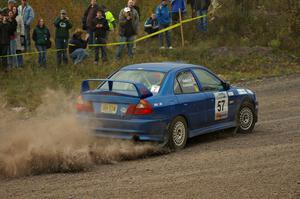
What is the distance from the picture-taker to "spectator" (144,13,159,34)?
1027 inches

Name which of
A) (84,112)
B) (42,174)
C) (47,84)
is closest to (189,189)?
(42,174)

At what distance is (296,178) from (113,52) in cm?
1551

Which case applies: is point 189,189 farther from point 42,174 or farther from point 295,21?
point 295,21

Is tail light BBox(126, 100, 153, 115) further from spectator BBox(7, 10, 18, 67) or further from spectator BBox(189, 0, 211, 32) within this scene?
spectator BBox(189, 0, 211, 32)

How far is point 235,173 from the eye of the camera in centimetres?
1053

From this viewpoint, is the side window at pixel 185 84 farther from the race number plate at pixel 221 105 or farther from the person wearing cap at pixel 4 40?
the person wearing cap at pixel 4 40

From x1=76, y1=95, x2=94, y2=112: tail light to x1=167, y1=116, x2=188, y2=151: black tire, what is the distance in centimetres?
141

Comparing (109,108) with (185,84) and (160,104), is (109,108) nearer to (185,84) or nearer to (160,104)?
(160,104)

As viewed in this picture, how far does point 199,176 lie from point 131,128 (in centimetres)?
207

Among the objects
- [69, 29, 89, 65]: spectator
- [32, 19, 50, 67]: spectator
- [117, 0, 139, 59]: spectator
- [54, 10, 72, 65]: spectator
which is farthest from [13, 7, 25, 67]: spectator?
[117, 0, 139, 59]: spectator

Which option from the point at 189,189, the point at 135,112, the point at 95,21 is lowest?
the point at 189,189

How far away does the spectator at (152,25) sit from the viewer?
85.6 feet

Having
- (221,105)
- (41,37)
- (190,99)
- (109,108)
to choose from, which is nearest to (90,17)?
(41,37)

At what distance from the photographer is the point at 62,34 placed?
867 inches
